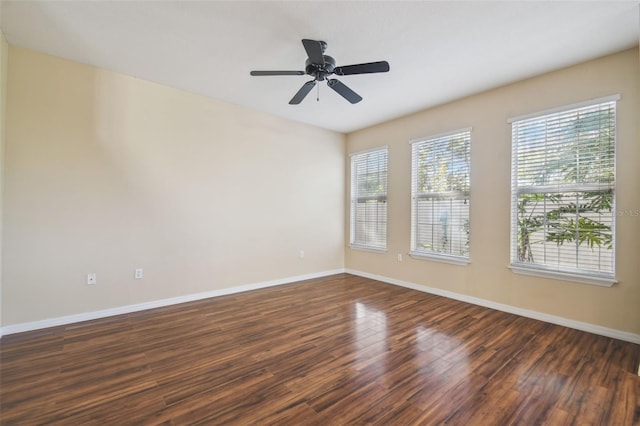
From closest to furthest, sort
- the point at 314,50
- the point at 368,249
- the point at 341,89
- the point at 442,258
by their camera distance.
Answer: the point at 314,50 → the point at 341,89 → the point at 442,258 → the point at 368,249

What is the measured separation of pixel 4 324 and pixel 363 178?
507 centimetres

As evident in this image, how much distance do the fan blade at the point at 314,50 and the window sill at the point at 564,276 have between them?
322 centimetres

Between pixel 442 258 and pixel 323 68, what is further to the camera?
pixel 442 258

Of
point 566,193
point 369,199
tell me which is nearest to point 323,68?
point 566,193

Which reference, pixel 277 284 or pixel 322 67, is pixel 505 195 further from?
pixel 277 284

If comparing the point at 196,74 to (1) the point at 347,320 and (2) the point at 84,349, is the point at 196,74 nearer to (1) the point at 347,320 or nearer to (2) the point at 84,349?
(2) the point at 84,349

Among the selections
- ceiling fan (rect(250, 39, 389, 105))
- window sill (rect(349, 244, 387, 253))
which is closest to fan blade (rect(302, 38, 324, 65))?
ceiling fan (rect(250, 39, 389, 105))

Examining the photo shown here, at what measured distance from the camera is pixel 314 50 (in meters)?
2.22

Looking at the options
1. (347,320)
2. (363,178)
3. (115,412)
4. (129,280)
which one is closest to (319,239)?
(363,178)

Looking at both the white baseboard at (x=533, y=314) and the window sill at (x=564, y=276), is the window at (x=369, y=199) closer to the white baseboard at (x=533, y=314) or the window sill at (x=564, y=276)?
the white baseboard at (x=533, y=314)

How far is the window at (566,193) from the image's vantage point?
8.97 feet

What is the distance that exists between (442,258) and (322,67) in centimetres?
307

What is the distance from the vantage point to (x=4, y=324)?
8.71 ft

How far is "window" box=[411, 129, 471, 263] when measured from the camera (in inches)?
151
